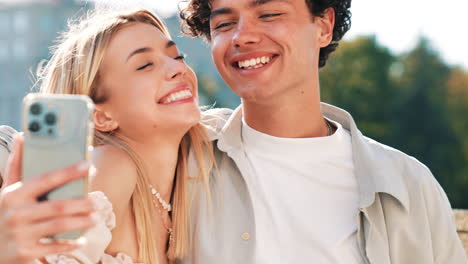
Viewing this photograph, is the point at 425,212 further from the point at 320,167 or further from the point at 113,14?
the point at 113,14

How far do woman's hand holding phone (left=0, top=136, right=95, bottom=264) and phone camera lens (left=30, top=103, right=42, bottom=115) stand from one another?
0.63ft

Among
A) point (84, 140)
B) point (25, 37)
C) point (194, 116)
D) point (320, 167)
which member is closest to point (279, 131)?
point (320, 167)

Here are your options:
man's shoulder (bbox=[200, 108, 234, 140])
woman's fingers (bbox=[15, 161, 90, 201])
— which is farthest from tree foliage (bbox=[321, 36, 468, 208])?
woman's fingers (bbox=[15, 161, 90, 201])

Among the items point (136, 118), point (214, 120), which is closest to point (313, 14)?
point (214, 120)

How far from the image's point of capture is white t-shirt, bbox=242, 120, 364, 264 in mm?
3357

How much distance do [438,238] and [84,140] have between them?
84.2 inches

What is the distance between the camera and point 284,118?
3779 mm

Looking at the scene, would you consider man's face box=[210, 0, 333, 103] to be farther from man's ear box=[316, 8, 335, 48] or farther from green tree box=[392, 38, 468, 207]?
green tree box=[392, 38, 468, 207]

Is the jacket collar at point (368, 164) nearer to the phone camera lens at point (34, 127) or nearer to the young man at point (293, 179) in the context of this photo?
the young man at point (293, 179)

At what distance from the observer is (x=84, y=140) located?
1.91 meters

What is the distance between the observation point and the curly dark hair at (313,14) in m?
4.07

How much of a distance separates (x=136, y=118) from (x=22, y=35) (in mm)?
72333

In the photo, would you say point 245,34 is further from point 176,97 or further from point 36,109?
point 36,109

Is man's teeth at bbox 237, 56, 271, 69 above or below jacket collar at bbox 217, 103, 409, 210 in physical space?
above
